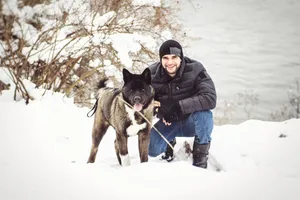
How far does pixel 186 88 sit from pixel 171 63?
381 mm

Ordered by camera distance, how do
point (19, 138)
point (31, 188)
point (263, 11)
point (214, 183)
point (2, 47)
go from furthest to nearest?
point (263, 11)
point (2, 47)
point (19, 138)
point (214, 183)
point (31, 188)

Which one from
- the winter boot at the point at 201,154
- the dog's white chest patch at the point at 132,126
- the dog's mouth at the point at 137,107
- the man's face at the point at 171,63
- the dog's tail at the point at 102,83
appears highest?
the man's face at the point at 171,63

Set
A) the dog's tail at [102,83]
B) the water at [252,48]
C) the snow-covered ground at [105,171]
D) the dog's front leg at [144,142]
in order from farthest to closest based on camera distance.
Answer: the water at [252,48] → the dog's tail at [102,83] → the dog's front leg at [144,142] → the snow-covered ground at [105,171]

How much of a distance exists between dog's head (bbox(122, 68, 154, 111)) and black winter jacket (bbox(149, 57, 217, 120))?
0.41 meters

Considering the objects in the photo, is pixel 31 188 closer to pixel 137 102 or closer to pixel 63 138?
pixel 137 102

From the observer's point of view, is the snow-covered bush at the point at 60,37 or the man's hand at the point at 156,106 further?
the man's hand at the point at 156,106

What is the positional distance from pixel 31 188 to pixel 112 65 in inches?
165

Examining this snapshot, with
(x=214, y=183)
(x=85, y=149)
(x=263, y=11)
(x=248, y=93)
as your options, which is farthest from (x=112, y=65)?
(x=263, y=11)

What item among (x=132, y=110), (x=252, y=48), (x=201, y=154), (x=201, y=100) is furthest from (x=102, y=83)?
(x=252, y=48)

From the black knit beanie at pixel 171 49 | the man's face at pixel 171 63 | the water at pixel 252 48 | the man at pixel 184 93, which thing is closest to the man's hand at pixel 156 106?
the man at pixel 184 93

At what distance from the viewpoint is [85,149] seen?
4.43m

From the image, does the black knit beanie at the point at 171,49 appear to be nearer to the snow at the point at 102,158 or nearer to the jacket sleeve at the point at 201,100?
the jacket sleeve at the point at 201,100

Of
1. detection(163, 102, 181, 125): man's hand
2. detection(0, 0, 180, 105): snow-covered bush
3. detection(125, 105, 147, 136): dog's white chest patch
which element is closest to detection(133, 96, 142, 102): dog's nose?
detection(125, 105, 147, 136): dog's white chest patch

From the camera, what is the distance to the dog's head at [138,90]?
3254mm
